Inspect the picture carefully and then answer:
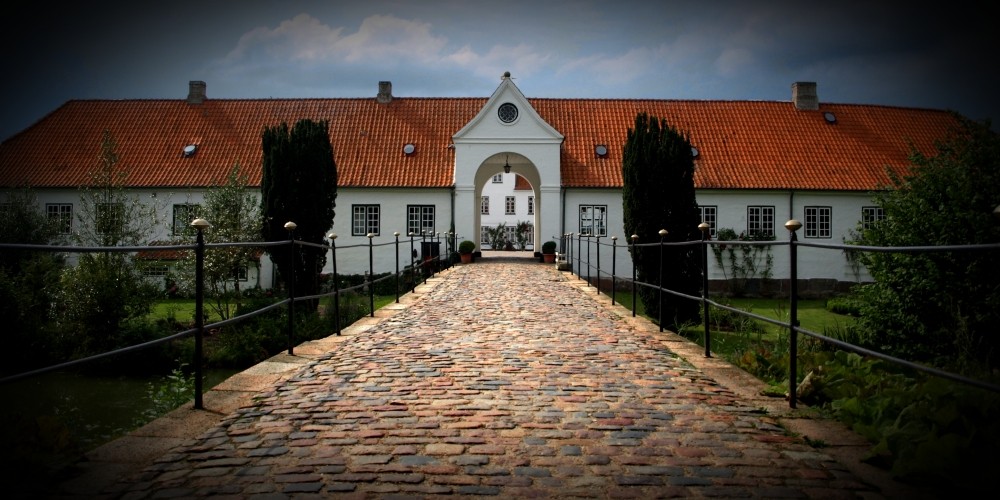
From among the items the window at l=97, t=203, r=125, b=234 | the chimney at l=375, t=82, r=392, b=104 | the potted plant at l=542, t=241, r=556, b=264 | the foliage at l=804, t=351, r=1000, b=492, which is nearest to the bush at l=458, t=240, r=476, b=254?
the potted plant at l=542, t=241, r=556, b=264

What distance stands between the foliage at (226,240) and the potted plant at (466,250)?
9057 millimetres

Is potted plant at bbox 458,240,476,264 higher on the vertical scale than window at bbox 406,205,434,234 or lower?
lower

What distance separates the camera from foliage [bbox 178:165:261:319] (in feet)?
54.7

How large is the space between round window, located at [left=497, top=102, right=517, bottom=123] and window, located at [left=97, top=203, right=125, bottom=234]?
1537cm

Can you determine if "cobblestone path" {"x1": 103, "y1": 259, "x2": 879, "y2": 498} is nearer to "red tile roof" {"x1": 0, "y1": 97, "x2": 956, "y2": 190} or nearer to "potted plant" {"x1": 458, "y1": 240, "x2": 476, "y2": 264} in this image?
"potted plant" {"x1": 458, "y1": 240, "x2": 476, "y2": 264}

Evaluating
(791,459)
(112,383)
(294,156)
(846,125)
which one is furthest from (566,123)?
(791,459)

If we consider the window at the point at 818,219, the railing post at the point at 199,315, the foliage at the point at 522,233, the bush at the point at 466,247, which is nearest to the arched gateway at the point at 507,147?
the bush at the point at 466,247

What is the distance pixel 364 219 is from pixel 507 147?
6756mm

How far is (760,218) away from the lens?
95.7 feet

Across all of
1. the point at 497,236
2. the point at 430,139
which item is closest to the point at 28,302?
the point at 430,139

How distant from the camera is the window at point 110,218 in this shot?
1816 cm

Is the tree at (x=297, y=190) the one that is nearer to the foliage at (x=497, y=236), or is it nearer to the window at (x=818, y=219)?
the window at (x=818, y=219)

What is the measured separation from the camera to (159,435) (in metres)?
4.18

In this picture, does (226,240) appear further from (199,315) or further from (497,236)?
(497,236)
